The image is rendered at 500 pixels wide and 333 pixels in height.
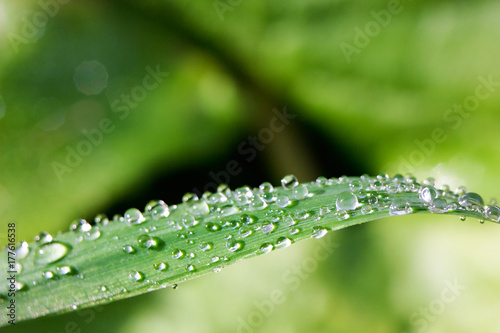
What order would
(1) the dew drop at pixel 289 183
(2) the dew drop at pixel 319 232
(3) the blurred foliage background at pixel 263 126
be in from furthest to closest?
(3) the blurred foliage background at pixel 263 126 < (1) the dew drop at pixel 289 183 < (2) the dew drop at pixel 319 232

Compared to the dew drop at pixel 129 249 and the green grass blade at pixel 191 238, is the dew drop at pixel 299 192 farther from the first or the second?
the dew drop at pixel 129 249

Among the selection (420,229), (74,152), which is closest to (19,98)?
(74,152)

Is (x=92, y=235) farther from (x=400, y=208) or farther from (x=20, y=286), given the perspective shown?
(x=400, y=208)

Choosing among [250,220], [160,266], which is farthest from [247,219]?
[160,266]

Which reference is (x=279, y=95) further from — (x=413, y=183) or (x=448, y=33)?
(x=413, y=183)

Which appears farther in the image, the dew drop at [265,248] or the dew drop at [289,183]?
the dew drop at [289,183]

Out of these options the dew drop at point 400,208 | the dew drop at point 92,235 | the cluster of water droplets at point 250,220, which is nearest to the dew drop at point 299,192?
the cluster of water droplets at point 250,220
